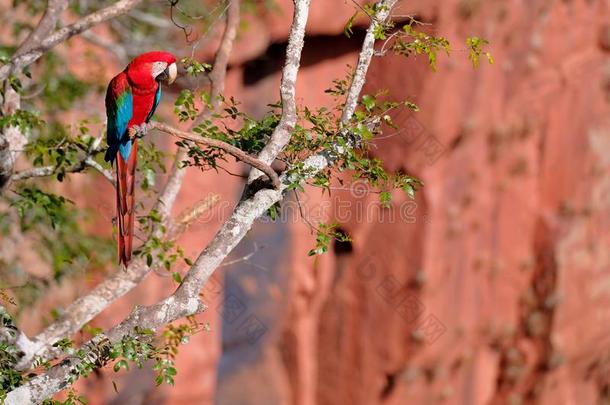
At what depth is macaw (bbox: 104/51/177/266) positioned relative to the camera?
12.3 feet

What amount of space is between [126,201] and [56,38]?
905mm

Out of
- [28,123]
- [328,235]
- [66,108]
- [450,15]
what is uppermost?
[450,15]

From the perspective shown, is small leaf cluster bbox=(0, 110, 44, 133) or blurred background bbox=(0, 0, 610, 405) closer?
small leaf cluster bbox=(0, 110, 44, 133)

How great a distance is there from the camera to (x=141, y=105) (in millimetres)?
3840

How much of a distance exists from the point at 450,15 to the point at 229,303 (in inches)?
126

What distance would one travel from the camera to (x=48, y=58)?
6020 mm

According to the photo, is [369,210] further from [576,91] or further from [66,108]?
[66,108]

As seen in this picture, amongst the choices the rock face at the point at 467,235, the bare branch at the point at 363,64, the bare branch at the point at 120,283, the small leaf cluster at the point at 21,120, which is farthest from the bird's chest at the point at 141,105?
the rock face at the point at 467,235

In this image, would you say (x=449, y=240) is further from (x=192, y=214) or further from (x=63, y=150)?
(x=63, y=150)

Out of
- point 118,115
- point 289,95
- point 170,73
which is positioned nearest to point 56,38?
point 118,115

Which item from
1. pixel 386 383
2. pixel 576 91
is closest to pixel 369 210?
pixel 386 383

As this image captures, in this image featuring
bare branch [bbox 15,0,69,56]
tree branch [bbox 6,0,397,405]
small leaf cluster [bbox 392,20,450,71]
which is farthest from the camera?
bare branch [bbox 15,0,69,56]

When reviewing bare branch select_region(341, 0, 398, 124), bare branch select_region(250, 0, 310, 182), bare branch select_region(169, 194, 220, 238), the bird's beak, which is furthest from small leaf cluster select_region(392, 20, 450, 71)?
bare branch select_region(169, 194, 220, 238)

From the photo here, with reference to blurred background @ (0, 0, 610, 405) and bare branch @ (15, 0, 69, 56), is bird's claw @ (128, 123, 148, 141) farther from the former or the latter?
blurred background @ (0, 0, 610, 405)
